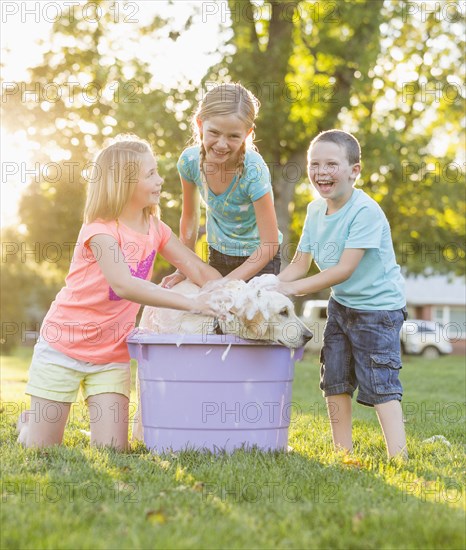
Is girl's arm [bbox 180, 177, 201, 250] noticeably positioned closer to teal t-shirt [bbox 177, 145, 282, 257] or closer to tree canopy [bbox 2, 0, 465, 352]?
teal t-shirt [bbox 177, 145, 282, 257]

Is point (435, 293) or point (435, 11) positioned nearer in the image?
point (435, 11)

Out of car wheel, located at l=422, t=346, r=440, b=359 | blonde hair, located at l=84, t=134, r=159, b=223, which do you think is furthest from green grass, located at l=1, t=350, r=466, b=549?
car wheel, located at l=422, t=346, r=440, b=359

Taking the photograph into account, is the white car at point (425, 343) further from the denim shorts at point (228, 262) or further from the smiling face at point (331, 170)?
the smiling face at point (331, 170)

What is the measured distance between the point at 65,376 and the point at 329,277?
1.51 m

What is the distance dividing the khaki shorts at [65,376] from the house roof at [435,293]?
121ft

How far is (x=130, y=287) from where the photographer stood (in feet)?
12.1

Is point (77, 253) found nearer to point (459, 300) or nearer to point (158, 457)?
point (158, 457)

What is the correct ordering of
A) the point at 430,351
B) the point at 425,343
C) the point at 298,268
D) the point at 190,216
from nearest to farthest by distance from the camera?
the point at 298,268 < the point at 190,216 < the point at 425,343 < the point at 430,351

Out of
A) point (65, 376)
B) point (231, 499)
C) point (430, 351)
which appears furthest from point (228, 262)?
point (430, 351)

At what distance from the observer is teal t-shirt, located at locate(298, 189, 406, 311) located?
398cm

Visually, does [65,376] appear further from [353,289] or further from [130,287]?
[353,289]

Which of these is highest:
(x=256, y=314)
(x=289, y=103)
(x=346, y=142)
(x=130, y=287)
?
(x=289, y=103)

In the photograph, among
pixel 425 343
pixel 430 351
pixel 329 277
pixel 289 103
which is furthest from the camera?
pixel 430 351

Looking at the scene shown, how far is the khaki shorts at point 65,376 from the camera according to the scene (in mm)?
4035
